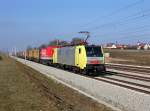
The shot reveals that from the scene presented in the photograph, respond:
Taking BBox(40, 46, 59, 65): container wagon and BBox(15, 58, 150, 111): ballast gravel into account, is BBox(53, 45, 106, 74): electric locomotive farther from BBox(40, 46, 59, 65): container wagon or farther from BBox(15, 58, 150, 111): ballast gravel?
BBox(40, 46, 59, 65): container wagon

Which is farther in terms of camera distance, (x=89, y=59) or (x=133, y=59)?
(x=133, y=59)

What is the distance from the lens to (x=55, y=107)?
1462cm

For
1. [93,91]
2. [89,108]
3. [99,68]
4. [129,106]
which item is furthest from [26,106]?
[99,68]

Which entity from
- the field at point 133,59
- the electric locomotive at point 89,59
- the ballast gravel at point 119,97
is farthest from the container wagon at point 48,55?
the ballast gravel at point 119,97

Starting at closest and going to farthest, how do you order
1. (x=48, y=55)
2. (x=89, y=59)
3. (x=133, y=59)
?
(x=89, y=59)
(x=48, y=55)
(x=133, y=59)

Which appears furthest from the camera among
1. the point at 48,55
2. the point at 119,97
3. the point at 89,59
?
the point at 48,55

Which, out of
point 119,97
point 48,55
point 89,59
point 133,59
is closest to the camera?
point 119,97

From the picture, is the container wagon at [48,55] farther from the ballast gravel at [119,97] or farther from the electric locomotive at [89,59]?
the ballast gravel at [119,97]

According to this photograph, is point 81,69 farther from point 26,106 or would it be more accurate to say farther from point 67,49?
point 26,106

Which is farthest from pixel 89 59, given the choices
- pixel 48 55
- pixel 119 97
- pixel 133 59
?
pixel 133 59

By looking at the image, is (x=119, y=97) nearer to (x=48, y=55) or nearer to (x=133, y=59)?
(x=48, y=55)

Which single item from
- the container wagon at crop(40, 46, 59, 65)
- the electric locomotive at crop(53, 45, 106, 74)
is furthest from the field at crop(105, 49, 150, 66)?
the electric locomotive at crop(53, 45, 106, 74)

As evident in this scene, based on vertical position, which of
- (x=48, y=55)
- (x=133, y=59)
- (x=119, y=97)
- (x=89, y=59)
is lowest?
(x=133, y=59)

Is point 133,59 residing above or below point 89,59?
below
